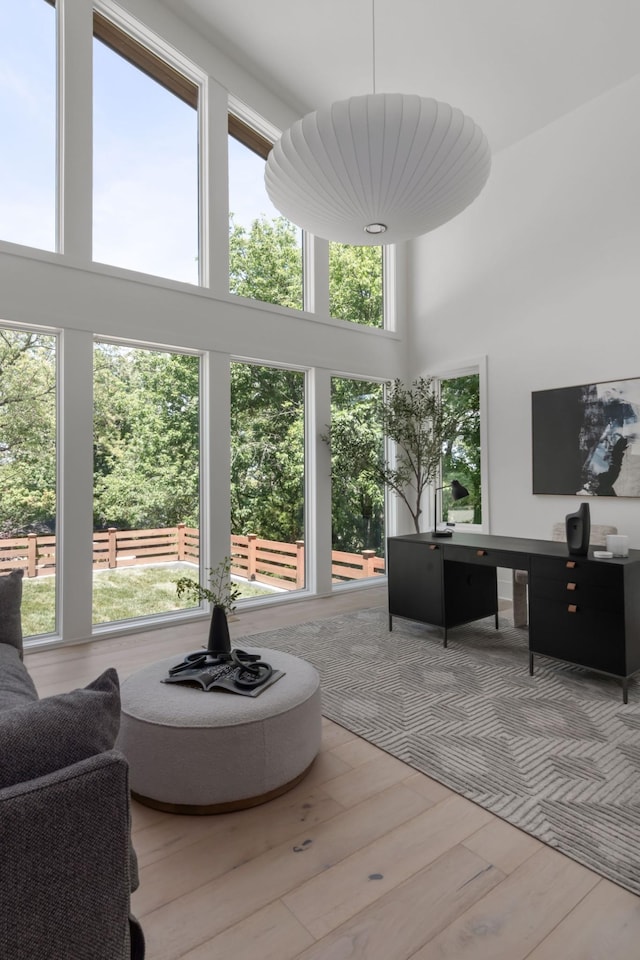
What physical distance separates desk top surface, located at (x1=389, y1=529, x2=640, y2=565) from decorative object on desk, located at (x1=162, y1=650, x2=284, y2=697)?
179 cm

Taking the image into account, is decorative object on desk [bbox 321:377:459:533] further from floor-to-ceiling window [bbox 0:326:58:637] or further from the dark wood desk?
floor-to-ceiling window [bbox 0:326:58:637]

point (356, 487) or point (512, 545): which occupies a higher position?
point (356, 487)

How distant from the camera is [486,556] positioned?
3.66 m

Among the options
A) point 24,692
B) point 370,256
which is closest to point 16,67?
point 370,256

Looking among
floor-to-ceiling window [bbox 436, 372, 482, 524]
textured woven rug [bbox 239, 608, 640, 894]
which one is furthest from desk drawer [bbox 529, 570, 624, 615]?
floor-to-ceiling window [bbox 436, 372, 482, 524]

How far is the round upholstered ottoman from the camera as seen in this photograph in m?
2.06

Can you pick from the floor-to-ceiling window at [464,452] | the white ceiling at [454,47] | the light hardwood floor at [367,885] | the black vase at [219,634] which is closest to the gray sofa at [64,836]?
the light hardwood floor at [367,885]

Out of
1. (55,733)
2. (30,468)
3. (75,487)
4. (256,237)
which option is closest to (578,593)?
(55,733)

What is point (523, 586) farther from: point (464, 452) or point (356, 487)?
point (356, 487)

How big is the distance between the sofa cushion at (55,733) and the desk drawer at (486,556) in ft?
9.41

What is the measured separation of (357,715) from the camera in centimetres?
288

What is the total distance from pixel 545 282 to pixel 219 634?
4.34 m

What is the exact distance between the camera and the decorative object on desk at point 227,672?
7.61ft

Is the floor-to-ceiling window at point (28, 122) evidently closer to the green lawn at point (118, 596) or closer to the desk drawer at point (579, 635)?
the green lawn at point (118, 596)
